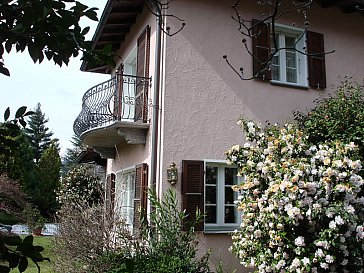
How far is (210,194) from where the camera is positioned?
911cm

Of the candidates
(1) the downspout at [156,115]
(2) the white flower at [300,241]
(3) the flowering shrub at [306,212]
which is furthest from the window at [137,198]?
(2) the white flower at [300,241]

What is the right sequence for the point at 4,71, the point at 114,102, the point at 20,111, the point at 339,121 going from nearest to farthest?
the point at 4,71
the point at 20,111
the point at 339,121
the point at 114,102

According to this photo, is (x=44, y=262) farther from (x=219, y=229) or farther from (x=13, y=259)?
(x=219, y=229)

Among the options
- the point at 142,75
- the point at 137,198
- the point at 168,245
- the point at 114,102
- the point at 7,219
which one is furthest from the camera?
the point at 142,75

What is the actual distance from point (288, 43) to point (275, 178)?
528cm

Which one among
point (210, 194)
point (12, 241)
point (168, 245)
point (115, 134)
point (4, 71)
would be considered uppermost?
point (115, 134)

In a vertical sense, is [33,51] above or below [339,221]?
above

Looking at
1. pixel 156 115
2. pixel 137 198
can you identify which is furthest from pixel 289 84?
pixel 137 198

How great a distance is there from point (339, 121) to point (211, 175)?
9.79 feet

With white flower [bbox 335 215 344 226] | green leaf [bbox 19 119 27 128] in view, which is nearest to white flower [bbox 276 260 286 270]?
white flower [bbox 335 215 344 226]

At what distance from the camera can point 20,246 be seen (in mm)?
1604

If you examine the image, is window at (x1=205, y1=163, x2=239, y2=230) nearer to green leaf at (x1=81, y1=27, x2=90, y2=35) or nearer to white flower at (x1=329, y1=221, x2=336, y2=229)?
white flower at (x1=329, y1=221, x2=336, y2=229)

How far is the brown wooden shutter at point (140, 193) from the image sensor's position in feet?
28.5

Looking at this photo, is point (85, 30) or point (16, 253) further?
point (85, 30)
